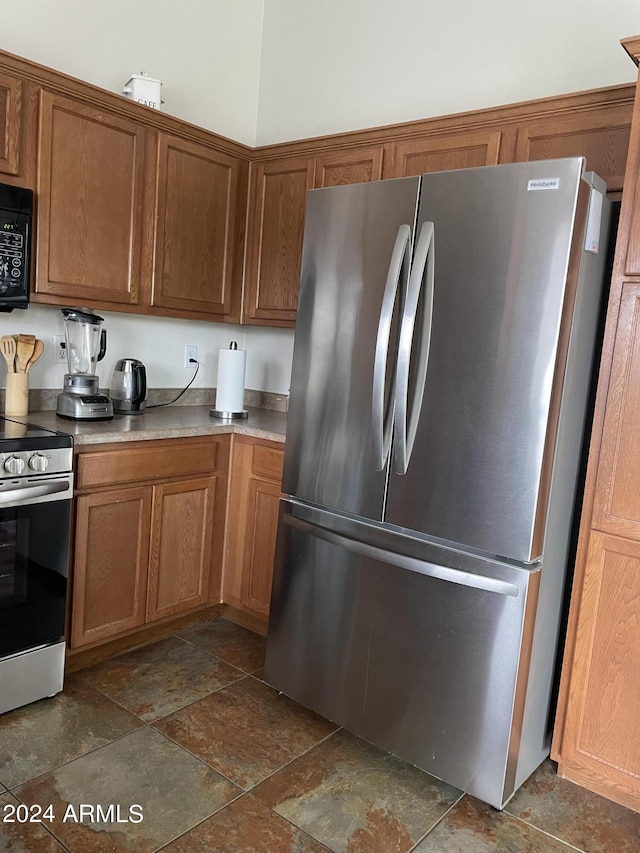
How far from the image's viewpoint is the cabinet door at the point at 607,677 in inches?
75.1

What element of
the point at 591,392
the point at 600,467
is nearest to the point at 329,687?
the point at 600,467

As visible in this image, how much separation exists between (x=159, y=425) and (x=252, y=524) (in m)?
0.57

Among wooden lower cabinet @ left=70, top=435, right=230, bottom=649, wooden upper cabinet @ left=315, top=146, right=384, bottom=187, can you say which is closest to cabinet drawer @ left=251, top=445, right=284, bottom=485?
wooden lower cabinet @ left=70, top=435, right=230, bottom=649

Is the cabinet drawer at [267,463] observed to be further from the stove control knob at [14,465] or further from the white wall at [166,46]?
the white wall at [166,46]

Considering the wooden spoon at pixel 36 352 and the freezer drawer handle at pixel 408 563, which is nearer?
the freezer drawer handle at pixel 408 563

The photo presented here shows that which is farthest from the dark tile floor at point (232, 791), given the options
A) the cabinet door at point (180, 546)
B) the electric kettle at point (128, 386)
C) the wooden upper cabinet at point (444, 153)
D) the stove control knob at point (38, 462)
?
the wooden upper cabinet at point (444, 153)

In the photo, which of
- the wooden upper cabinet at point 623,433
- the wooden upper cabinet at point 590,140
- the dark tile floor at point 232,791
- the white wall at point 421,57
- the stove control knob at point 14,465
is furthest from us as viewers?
the white wall at point 421,57

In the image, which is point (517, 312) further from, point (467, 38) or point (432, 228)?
point (467, 38)

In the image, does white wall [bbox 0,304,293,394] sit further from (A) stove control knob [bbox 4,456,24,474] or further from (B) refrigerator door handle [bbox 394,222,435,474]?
(B) refrigerator door handle [bbox 394,222,435,474]

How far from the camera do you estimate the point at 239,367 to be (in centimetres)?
305

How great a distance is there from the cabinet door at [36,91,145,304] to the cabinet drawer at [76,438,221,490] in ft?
2.09

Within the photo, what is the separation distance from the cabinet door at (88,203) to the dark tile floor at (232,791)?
1508mm

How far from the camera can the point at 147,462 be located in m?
2.58

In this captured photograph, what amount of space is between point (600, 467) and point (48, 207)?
208 centimetres
